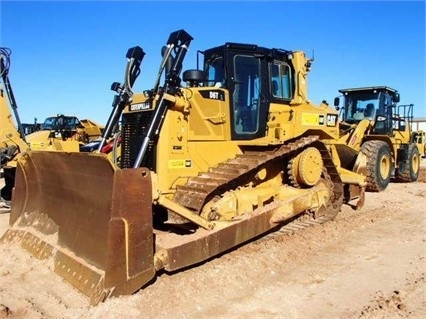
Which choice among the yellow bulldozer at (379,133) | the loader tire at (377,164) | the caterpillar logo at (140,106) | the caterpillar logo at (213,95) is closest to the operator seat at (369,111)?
the yellow bulldozer at (379,133)

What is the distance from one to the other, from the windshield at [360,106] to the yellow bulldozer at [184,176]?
19.2 feet

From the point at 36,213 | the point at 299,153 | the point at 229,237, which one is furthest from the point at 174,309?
the point at 299,153

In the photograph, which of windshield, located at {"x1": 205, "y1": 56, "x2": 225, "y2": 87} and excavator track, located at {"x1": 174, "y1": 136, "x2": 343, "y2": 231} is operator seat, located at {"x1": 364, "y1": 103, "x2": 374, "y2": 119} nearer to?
excavator track, located at {"x1": 174, "y1": 136, "x2": 343, "y2": 231}

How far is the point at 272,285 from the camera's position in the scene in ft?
15.1

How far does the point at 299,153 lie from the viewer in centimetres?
658

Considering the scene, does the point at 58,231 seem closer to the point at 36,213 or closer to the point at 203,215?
the point at 36,213

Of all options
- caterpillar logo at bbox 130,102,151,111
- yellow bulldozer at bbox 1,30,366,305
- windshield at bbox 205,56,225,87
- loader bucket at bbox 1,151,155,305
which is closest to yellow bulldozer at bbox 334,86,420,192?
yellow bulldozer at bbox 1,30,366,305

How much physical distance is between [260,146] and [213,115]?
863mm

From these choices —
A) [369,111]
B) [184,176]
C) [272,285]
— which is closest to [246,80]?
[184,176]

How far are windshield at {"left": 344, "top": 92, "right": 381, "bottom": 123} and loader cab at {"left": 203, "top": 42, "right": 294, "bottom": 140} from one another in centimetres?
711

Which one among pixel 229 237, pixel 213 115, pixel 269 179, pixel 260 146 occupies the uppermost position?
pixel 213 115

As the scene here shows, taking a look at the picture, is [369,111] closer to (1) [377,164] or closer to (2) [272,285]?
(1) [377,164]

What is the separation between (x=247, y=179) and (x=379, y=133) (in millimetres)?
8197

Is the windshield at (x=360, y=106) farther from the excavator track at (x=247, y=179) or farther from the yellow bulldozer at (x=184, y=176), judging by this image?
the excavator track at (x=247, y=179)
